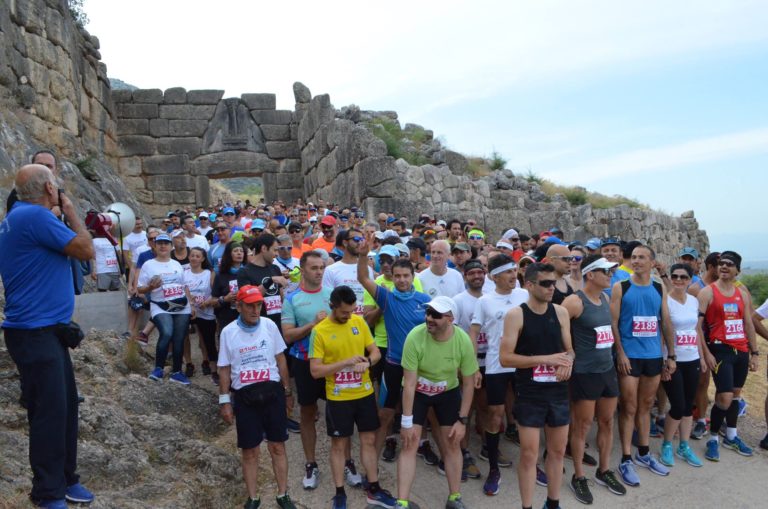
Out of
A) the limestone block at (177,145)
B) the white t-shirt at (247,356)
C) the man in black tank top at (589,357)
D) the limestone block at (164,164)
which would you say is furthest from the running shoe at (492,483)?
the limestone block at (177,145)

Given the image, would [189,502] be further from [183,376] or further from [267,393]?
[183,376]

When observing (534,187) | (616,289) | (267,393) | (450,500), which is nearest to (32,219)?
(267,393)

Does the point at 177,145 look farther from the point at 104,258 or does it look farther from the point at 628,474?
the point at 628,474

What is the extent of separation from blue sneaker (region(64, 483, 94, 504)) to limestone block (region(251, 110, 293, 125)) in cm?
1578

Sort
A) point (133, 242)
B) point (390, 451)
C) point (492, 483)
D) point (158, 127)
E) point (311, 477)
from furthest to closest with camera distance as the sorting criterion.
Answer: point (158, 127), point (133, 242), point (390, 451), point (492, 483), point (311, 477)

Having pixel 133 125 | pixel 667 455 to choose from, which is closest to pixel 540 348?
pixel 667 455

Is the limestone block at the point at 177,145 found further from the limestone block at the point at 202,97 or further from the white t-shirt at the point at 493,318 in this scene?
the white t-shirt at the point at 493,318

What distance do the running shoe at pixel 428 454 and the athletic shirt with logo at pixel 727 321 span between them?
3.04 m

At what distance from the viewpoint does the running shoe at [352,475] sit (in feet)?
16.3

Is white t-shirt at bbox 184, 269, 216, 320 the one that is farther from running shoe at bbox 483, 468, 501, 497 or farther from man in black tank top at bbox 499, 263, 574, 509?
man in black tank top at bbox 499, 263, 574, 509

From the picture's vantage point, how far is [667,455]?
19.1 ft

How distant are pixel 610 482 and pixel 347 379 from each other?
2.44m

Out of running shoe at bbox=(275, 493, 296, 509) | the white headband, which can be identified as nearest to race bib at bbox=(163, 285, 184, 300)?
running shoe at bbox=(275, 493, 296, 509)

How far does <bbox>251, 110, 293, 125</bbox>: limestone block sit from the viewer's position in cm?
1859
